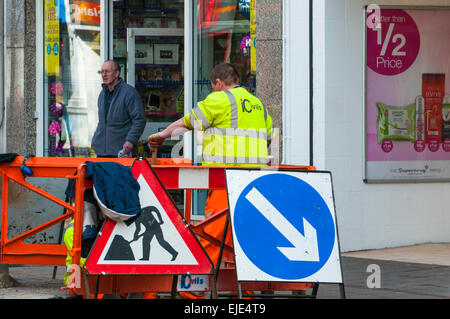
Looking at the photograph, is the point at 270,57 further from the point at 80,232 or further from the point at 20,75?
the point at 80,232

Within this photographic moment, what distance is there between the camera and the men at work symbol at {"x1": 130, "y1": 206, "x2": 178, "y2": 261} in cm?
611

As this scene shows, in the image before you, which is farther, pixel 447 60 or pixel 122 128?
pixel 447 60

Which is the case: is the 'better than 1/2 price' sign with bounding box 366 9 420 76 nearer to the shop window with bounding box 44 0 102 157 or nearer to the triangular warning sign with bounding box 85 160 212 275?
the shop window with bounding box 44 0 102 157

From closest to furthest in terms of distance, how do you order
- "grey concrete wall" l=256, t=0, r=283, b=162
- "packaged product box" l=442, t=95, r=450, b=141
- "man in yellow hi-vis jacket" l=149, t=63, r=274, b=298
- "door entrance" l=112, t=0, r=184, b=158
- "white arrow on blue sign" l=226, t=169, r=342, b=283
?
"white arrow on blue sign" l=226, t=169, r=342, b=283
"man in yellow hi-vis jacket" l=149, t=63, r=274, b=298
"grey concrete wall" l=256, t=0, r=283, b=162
"packaged product box" l=442, t=95, r=450, b=141
"door entrance" l=112, t=0, r=184, b=158

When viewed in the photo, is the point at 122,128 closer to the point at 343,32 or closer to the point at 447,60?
the point at 343,32

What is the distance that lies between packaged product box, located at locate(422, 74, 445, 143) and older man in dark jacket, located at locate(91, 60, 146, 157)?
11.3 ft

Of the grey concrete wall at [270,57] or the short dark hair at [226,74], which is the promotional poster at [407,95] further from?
the short dark hair at [226,74]

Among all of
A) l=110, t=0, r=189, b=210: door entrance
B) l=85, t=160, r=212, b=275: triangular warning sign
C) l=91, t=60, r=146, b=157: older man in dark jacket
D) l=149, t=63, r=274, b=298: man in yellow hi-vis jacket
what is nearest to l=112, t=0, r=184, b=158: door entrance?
l=110, t=0, r=189, b=210: door entrance

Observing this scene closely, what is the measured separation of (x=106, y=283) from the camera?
6.35 meters

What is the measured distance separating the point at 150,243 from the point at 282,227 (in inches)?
34.5

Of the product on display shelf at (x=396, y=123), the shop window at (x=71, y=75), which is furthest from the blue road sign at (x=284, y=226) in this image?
the shop window at (x=71, y=75)

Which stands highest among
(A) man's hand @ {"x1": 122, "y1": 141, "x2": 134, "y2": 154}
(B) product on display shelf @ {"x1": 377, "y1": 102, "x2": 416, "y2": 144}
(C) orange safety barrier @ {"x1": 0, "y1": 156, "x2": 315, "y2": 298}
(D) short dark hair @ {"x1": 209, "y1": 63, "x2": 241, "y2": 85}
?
(D) short dark hair @ {"x1": 209, "y1": 63, "x2": 241, "y2": 85}

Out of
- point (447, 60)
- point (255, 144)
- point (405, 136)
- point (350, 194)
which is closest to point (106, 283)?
point (255, 144)

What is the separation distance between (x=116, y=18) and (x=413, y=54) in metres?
4.26
